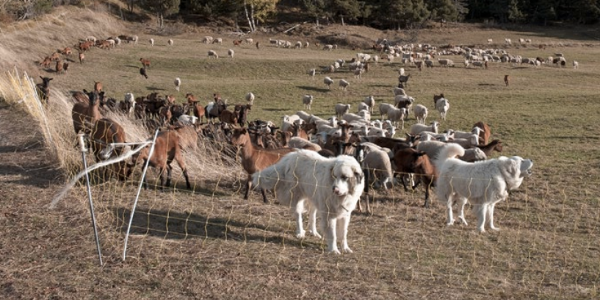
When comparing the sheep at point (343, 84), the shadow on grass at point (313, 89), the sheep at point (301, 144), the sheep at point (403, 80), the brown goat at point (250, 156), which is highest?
the brown goat at point (250, 156)

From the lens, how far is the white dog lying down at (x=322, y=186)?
7.59 metres

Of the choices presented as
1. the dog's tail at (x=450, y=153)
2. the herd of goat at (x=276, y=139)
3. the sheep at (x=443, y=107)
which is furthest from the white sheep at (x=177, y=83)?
the dog's tail at (x=450, y=153)

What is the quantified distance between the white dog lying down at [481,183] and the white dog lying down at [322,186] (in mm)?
2820

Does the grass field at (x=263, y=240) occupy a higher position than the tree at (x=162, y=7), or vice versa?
the tree at (x=162, y=7)

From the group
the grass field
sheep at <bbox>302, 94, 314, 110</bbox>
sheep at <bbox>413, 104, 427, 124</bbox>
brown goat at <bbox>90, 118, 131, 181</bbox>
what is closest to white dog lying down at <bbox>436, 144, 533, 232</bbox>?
the grass field

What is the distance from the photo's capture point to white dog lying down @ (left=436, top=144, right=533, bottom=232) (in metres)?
9.66

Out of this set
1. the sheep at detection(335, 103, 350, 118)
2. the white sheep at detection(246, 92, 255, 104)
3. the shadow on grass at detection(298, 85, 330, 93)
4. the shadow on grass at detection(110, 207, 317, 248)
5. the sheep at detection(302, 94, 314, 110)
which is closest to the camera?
the shadow on grass at detection(110, 207, 317, 248)

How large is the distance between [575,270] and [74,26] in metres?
44.7

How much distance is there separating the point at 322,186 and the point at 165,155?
4.14 metres

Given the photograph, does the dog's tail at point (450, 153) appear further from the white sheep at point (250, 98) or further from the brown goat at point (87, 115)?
the white sheep at point (250, 98)

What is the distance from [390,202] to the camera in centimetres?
1138

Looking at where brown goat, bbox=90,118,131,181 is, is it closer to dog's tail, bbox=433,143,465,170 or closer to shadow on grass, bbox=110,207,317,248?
shadow on grass, bbox=110,207,317,248

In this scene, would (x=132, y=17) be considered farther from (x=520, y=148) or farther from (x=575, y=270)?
(x=575, y=270)

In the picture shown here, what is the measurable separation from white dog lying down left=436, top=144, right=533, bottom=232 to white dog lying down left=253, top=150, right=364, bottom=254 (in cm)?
282
